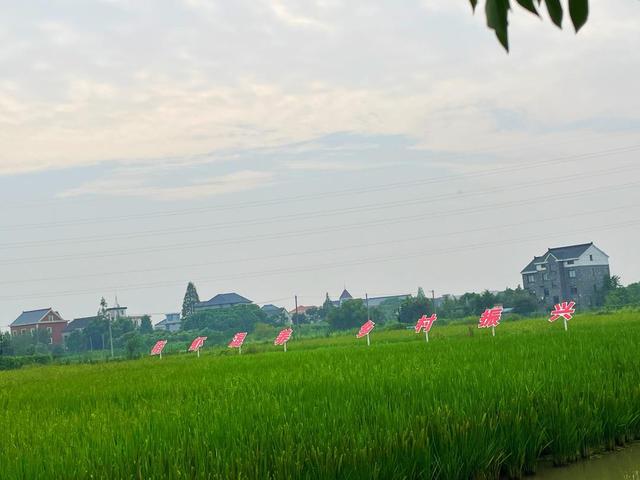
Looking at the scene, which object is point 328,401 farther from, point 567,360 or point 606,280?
point 606,280

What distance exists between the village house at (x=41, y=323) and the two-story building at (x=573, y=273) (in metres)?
36.0

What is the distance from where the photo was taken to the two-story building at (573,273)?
47.0 m

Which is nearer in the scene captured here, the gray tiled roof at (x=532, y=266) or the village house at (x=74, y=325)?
the gray tiled roof at (x=532, y=266)

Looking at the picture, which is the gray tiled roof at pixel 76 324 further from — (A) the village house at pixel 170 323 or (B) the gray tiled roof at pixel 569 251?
(B) the gray tiled roof at pixel 569 251

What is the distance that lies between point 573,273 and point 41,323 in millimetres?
38437

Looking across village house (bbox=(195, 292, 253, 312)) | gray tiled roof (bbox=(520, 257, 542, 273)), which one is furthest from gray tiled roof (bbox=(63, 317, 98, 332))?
gray tiled roof (bbox=(520, 257, 542, 273))

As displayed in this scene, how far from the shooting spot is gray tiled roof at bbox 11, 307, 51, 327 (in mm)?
58281

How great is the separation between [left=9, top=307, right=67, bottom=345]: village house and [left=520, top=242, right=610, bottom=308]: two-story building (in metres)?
36.0

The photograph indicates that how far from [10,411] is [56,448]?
3.20 m

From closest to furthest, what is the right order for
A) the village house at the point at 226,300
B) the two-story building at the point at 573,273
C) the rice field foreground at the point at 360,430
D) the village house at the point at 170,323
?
1. the rice field foreground at the point at 360,430
2. the two-story building at the point at 573,273
3. the village house at the point at 226,300
4. the village house at the point at 170,323

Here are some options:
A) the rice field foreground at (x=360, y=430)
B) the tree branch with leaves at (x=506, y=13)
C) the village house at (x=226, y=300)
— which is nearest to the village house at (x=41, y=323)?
the village house at (x=226, y=300)

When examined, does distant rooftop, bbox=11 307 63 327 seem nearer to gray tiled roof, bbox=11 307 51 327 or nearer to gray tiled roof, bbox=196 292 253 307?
gray tiled roof, bbox=11 307 51 327

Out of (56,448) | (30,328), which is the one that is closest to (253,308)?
(30,328)

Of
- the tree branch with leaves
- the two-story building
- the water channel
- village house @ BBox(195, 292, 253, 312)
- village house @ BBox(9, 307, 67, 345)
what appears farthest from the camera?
village house @ BBox(195, 292, 253, 312)
